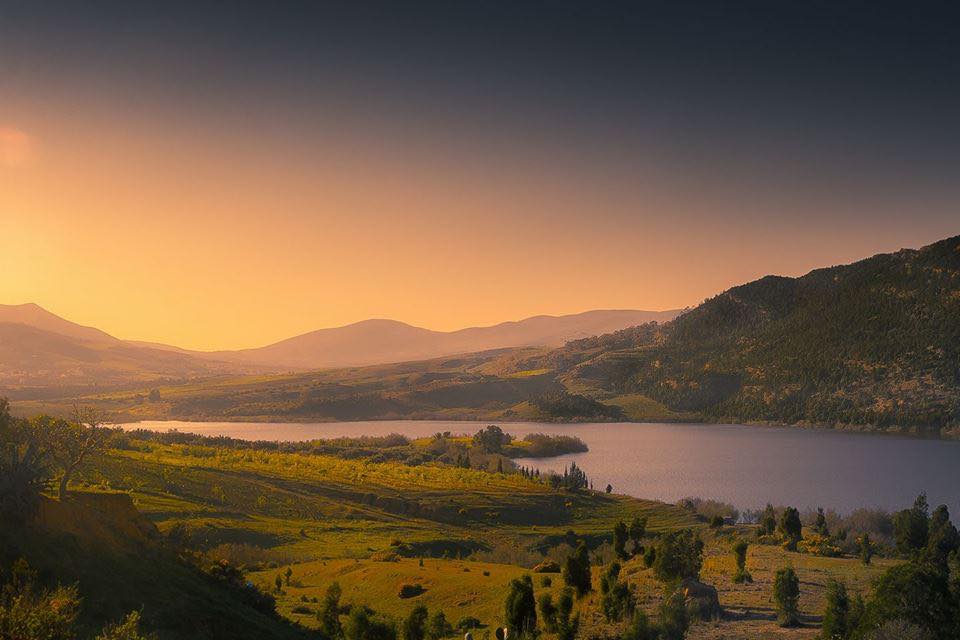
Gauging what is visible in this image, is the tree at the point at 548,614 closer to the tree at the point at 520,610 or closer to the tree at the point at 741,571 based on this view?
the tree at the point at 520,610

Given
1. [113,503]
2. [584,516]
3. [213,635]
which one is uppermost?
[113,503]

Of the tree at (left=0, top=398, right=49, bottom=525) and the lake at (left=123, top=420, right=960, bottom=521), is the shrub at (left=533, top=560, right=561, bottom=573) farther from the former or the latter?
the lake at (left=123, top=420, right=960, bottom=521)

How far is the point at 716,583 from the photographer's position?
4425 cm

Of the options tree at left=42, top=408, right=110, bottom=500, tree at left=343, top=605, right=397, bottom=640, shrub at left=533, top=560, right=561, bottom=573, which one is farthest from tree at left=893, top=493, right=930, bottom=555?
tree at left=42, top=408, right=110, bottom=500

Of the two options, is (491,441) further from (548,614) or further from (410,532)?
(548,614)

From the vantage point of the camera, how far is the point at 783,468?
458 feet

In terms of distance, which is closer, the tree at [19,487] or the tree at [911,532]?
the tree at [19,487]

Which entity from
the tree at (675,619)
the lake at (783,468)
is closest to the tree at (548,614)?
the tree at (675,619)

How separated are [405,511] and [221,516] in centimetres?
2783

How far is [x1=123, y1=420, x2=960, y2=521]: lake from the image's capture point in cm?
11144

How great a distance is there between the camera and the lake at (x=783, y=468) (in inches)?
4387

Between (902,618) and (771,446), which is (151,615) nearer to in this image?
(902,618)

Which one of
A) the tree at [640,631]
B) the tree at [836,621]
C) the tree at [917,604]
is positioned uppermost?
the tree at [917,604]

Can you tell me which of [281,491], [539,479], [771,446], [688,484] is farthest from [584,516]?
[771,446]
